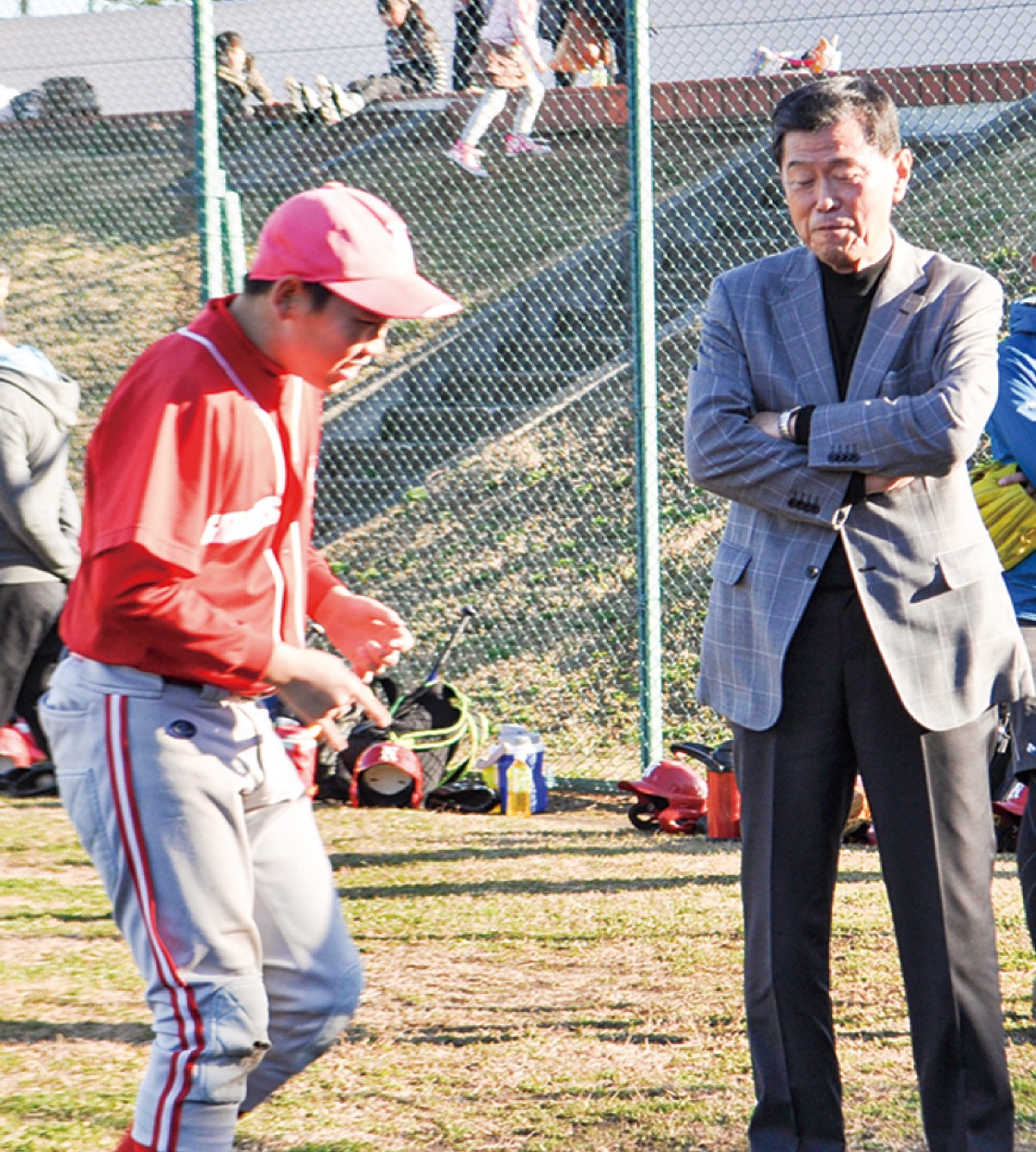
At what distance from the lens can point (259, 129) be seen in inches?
402

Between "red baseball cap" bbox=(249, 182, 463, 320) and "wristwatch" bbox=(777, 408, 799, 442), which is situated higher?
"red baseball cap" bbox=(249, 182, 463, 320)

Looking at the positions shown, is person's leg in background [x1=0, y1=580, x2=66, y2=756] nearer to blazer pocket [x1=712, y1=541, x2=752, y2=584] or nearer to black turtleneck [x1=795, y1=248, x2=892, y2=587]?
blazer pocket [x1=712, y1=541, x2=752, y2=584]

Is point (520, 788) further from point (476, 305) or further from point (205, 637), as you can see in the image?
point (476, 305)

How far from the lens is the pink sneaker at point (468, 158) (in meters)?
9.78

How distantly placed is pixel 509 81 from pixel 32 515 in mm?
5083

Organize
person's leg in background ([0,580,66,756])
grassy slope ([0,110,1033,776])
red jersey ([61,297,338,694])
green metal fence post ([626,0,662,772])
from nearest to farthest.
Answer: red jersey ([61,297,338,694]) → person's leg in background ([0,580,66,756]) → green metal fence post ([626,0,662,772]) → grassy slope ([0,110,1033,776])

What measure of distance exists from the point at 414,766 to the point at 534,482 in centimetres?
309

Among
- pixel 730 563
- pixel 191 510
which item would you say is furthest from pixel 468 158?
pixel 191 510

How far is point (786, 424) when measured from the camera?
316 cm

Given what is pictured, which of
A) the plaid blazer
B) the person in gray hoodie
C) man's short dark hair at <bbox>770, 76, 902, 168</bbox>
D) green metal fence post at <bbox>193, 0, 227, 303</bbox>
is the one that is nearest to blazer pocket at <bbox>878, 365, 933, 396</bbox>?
the plaid blazer

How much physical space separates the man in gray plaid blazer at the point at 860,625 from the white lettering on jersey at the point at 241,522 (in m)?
1.00

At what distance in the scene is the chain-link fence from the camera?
8.96 meters

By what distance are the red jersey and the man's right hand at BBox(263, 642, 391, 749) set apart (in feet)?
0.09

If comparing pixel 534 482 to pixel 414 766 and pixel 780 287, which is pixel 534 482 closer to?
pixel 414 766
